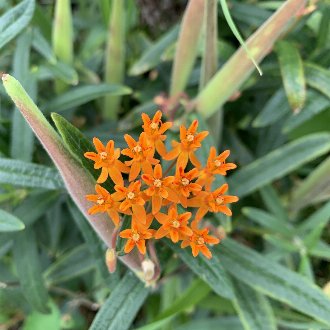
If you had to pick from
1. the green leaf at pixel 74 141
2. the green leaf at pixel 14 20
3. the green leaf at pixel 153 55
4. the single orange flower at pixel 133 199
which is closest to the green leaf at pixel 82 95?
the green leaf at pixel 153 55

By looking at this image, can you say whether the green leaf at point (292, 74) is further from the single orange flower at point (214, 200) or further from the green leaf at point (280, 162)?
the single orange flower at point (214, 200)

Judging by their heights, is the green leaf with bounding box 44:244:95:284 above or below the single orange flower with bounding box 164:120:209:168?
below

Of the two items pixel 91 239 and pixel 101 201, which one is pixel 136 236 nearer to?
pixel 101 201

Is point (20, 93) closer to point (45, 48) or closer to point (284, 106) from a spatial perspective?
point (45, 48)

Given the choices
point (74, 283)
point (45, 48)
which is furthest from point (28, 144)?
point (74, 283)

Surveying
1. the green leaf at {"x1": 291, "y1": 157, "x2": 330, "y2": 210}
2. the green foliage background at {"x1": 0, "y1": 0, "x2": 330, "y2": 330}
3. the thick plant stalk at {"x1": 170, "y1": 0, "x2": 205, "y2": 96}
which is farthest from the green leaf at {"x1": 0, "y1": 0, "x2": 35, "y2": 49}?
the green leaf at {"x1": 291, "y1": 157, "x2": 330, "y2": 210}

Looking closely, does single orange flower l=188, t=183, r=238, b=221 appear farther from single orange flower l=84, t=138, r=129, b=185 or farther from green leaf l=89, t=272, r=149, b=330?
green leaf l=89, t=272, r=149, b=330
